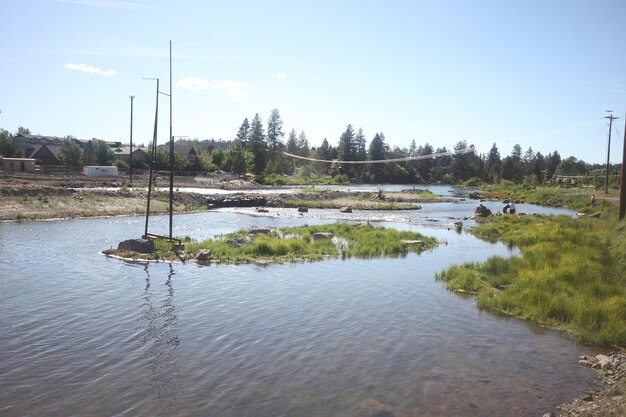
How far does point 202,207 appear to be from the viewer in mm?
65625

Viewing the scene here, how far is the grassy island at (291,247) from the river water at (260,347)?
8.06 feet

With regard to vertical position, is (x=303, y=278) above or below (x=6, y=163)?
below

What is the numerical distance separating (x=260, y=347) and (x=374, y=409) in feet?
15.7

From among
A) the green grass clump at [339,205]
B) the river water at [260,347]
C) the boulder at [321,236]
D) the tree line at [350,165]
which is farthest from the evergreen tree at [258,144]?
the river water at [260,347]

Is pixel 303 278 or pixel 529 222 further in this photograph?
pixel 529 222

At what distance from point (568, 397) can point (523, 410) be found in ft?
4.96

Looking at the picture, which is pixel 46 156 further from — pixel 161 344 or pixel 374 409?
pixel 374 409

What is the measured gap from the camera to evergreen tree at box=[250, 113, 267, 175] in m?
146

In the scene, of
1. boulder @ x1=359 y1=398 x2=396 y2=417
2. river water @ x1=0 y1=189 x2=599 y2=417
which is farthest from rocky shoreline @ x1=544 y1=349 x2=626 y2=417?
boulder @ x1=359 y1=398 x2=396 y2=417

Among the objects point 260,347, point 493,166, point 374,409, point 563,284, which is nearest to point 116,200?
point 260,347

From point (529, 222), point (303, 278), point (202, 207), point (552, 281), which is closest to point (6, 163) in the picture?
point (202, 207)

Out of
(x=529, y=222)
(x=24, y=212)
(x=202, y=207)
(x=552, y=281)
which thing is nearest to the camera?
(x=552, y=281)

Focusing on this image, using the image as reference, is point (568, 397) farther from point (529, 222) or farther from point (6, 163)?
point (6, 163)

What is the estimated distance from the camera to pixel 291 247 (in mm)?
30562
